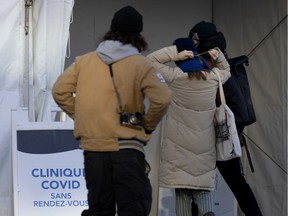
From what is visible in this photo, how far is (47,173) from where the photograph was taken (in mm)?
4594

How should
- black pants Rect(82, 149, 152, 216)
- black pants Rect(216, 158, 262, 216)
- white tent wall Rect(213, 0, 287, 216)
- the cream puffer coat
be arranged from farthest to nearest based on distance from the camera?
white tent wall Rect(213, 0, 287, 216) < black pants Rect(216, 158, 262, 216) < the cream puffer coat < black pants Rect(82, 149, 152, 216)

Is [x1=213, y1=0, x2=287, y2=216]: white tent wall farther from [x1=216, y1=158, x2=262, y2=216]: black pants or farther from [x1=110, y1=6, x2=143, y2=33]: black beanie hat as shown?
[x1=110, y1=6, x2=143, y2=33]: black beanie hat

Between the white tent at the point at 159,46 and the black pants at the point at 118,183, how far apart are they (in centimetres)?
141

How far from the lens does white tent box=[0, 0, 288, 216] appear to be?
470 cm

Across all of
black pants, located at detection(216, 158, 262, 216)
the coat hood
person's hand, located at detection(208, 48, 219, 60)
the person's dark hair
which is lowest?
black pants, located at detection(216, 158, 262, 216)

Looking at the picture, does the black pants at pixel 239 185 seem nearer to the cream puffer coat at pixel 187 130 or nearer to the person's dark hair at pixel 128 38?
the cream puffer coat at pixel 187 130

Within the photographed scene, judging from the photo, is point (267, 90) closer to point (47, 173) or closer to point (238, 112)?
point (238, 112)

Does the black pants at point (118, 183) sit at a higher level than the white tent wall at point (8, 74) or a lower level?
lower

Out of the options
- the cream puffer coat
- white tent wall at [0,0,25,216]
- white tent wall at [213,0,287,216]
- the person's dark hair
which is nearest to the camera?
the person's dark hair

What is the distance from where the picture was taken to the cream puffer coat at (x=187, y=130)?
4383 mm

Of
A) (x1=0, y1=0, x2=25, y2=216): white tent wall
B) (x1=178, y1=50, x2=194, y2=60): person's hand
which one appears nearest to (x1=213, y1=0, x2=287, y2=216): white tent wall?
(x1=178, y1=50, x2=194, y2=60): person's hand

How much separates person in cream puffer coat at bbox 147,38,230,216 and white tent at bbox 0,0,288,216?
0.82 m

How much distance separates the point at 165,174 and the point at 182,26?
276cm

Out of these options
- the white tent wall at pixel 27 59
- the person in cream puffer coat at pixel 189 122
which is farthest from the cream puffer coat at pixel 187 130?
the white tent wall at pixel 27 59
